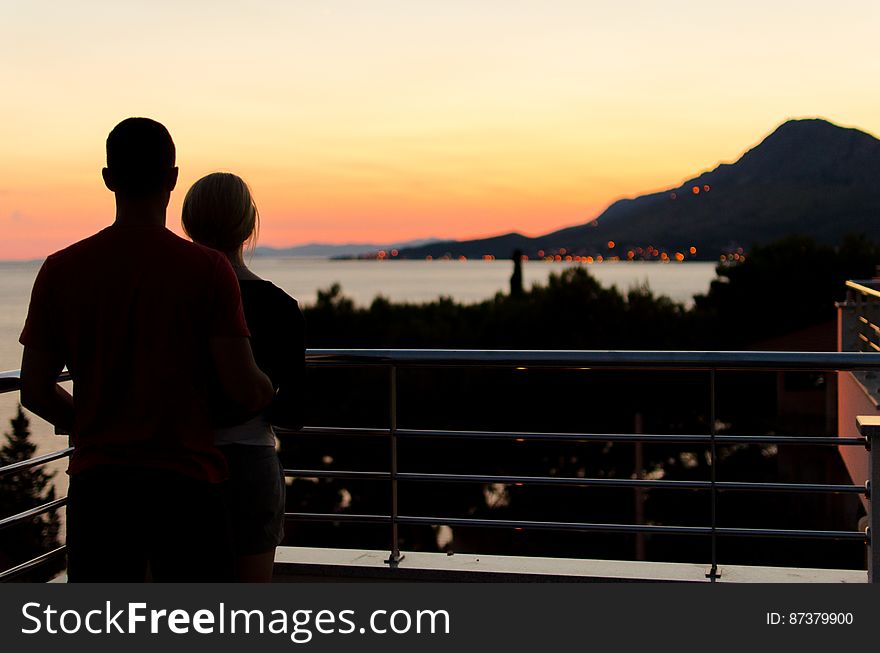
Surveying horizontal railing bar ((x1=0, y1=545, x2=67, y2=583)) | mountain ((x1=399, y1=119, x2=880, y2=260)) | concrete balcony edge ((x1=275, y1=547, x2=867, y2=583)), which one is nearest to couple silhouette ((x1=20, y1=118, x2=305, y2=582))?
horizontal railing bar ((x1=0, y1=545, x2=67, y2=583))

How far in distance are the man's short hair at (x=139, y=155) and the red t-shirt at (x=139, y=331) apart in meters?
0.09

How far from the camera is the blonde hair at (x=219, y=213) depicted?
213 centimetres

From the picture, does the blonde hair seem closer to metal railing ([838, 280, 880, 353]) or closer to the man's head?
the man's head

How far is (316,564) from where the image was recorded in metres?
3.70

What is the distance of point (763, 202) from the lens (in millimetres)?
69125

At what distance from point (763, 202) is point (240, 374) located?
7210 cm

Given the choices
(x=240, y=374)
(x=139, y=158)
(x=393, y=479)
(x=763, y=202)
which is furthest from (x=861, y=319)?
(x=763, y=202)

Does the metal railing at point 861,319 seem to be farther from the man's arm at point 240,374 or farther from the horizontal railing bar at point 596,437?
the man's arm at point 240,374

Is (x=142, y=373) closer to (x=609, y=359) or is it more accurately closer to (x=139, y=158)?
(x=139, y=158)

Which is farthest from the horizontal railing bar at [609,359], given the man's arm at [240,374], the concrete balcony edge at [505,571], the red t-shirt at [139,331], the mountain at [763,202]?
the mountain at [763,202]

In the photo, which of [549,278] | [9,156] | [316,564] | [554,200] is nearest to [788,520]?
[549,278]
